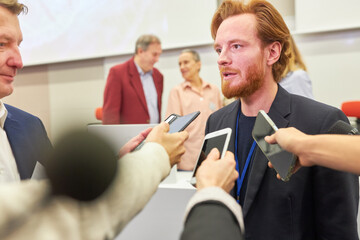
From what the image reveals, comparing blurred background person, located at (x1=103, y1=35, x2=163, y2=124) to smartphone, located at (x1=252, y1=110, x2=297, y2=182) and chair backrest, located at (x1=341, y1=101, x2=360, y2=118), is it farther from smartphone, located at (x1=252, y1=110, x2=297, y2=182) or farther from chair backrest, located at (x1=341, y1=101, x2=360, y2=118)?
smartphone, located at (x1=252, y1=110, x2=297, y2=182)

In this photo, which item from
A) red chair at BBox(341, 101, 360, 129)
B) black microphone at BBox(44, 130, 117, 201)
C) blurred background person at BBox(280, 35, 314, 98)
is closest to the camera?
black microphone at BBox(44, 130, 117, 201)

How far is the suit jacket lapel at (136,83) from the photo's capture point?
12.6 ft

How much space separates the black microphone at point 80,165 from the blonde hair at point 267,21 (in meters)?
1.32

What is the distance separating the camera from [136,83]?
3863 millimetres

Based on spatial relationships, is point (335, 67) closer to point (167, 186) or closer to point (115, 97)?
point (115, 97)

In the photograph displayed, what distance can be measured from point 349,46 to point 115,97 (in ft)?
9.71

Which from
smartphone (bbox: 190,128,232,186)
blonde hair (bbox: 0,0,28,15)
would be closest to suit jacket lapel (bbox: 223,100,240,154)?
smartphone (bbox: 190,128,232,186)

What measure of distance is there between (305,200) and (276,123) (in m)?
0.33

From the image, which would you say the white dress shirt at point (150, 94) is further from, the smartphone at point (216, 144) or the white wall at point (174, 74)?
the smartphone at point (216, 144)

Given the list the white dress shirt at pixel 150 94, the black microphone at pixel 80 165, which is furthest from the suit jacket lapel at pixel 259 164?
the white dress shirt at pixel 150 94

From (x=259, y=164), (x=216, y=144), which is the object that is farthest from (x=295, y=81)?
(x=216, y=144)

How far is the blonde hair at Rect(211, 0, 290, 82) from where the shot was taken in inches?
63.5

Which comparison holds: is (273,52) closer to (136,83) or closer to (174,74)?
(136,83)

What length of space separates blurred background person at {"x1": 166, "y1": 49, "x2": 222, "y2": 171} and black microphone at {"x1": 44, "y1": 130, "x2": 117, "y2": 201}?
2.91 m
